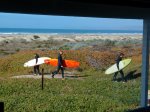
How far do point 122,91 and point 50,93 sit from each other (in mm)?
565

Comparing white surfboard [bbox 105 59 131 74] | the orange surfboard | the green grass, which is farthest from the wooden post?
the orange surfboard

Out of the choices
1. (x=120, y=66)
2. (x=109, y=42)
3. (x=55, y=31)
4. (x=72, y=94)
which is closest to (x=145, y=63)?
(x=120, y=66)

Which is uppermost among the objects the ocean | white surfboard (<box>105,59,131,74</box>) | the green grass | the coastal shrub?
the ocean

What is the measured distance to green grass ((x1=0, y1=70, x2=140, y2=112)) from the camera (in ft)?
8.43

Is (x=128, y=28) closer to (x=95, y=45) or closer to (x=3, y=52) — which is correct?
(x=95, y=45)

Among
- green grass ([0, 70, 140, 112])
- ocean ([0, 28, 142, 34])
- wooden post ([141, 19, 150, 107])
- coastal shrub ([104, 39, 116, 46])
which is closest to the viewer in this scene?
ocean ([0, 28, 142, 34])

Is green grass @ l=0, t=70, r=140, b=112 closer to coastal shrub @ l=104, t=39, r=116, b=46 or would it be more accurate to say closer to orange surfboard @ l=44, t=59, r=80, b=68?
orange surfboard @ l=44, t=59, r=80, b=68

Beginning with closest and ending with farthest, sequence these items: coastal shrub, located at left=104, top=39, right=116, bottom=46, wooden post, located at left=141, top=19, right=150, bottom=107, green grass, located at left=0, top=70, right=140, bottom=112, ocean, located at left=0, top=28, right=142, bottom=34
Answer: ocean, located at left=0, top=28, right=142, bottom=34, green grass, located at left=0, top=70, right=140, bottom=112, coastal shrub, located at left=104, top=39, right=116, bottom=46, wooden post, located at left=141, top=19, right=150, bottom=107

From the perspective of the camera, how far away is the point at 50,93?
2711 millimetres

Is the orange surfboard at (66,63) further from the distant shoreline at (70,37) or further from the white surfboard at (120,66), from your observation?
the white surfboard at (120,66)

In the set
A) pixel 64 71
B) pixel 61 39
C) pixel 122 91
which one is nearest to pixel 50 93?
pixel 64 71

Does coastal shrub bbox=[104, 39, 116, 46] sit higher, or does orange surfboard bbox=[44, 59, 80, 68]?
coastal shrub bbox=[104, 39, 116, 46]

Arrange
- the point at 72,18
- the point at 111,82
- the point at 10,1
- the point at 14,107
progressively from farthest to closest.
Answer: the point at 111,82, the point at 72,18, the point at 14,107, the point at 10,1

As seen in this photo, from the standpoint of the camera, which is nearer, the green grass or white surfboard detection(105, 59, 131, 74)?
the green grass
